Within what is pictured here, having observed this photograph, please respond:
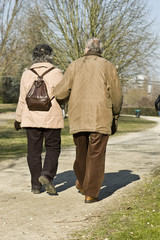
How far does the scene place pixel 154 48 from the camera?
25.3 m

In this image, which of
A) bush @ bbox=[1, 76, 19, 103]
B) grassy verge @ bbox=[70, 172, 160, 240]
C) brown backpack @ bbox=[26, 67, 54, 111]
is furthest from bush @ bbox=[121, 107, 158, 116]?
grassy verge @ bbox=[70, 172, 160, 240]

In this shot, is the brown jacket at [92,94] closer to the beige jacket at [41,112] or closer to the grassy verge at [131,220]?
A: the beige jacket at [41,112]

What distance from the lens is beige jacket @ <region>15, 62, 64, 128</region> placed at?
219 inches

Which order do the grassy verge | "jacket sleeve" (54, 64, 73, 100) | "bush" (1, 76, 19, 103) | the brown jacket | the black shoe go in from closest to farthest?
the grassy verge
the brown jacket
"jacket sleeve" (54, 64, 73, 100)
the black shoe
"bush" (1, 76, 19, 103)

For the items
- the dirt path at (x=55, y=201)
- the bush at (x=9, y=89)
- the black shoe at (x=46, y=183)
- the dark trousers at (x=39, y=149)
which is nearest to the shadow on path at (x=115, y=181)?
the dirt path at (x=55, y=201)

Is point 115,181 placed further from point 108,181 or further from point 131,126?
point 131,126

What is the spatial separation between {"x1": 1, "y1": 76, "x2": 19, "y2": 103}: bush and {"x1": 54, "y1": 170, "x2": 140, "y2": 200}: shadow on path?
128ft

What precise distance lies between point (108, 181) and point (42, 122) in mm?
1667

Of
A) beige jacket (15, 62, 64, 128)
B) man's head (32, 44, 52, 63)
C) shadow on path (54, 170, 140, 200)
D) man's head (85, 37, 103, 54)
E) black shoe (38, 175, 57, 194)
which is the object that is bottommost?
shadow on path (54, 170, 140, 200)

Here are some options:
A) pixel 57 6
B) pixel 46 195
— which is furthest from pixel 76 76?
pixel 57 6

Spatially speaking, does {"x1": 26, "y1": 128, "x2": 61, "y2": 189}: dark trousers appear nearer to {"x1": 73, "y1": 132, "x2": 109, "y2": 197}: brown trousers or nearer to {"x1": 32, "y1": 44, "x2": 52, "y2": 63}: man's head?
{"x1": 73, "y1": 132, "x2": 109, "y2": 197}: brown trousers

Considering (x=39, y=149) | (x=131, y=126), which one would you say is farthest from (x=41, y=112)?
(x=131, y=126)

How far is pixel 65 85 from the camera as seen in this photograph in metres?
5.20

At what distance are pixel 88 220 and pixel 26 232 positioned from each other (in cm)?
69
